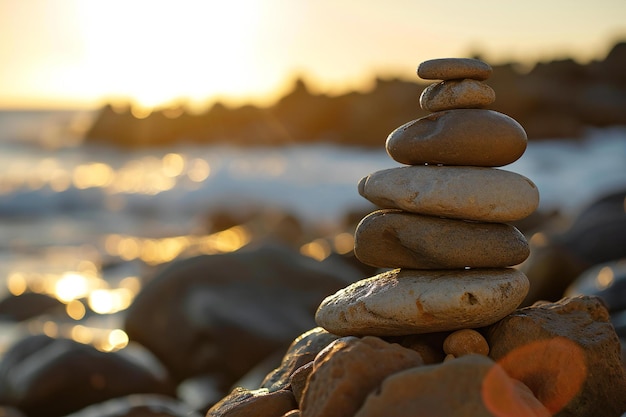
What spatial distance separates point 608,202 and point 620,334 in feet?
22.7

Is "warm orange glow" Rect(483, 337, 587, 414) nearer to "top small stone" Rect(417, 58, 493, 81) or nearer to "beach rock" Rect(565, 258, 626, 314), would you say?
"top small stone" Rect(417, 58, 493, 81)

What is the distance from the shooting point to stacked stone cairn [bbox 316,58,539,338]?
3.64 metres

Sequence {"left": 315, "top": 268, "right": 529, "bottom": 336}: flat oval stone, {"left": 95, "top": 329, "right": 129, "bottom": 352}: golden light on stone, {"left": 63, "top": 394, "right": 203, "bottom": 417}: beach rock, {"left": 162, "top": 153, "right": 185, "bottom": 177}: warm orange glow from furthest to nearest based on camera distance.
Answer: {"left": 162, "top": 153, "right": 185, "bottom": 177}: warm orange glow < {"left": 95, "top": 329, "right": 129, "bottom": 352}: golden light on stone < {"left": 63, "top": 394, "right": 203, "bottom": 417}: beach rock < {"left": 315, "top": 268, "right": 529, "bottom": 336}: flat oval stone

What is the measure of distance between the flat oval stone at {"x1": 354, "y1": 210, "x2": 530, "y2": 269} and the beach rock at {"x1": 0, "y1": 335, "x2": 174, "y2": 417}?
3083 millimetres

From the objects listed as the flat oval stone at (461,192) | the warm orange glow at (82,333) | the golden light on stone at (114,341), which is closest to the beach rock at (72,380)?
the golden light on stone at (114,341)

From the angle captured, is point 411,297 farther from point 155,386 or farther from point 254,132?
point 254,132

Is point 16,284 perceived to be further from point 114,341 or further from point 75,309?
point 114,341

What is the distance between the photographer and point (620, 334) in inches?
218

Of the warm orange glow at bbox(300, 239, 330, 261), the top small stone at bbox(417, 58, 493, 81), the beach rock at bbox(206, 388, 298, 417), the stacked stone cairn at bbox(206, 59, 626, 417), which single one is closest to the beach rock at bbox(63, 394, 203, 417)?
the stacked stone cairn at bbox(206, 59, 626, 417)

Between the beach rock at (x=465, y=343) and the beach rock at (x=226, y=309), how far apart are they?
3735 millimetres

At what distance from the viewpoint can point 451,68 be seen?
381 cm

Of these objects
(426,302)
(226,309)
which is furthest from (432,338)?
A: (226,309)

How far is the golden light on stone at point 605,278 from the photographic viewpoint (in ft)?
22.4

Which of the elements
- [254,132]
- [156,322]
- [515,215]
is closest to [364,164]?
[254,132]
